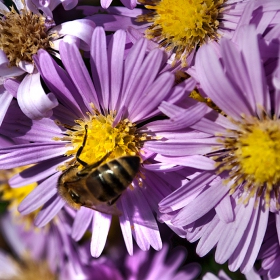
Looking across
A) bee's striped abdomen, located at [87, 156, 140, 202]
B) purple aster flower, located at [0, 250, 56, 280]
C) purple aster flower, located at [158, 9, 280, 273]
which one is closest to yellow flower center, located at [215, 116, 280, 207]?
purple aster flower, located at [158, 9, 280, 273]

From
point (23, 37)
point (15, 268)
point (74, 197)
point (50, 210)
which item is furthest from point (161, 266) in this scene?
point (15, 268)

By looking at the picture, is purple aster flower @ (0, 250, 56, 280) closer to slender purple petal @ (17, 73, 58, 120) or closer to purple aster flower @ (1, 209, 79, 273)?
purple aster flower @ (1, 209, 79, 273)

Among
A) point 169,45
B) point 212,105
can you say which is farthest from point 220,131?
point 169,45

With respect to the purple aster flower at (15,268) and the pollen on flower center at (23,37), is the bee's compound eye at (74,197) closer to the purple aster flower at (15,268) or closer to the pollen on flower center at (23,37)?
the pollen on flower center at (23,37)

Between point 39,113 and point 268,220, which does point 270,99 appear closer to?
point 268,220

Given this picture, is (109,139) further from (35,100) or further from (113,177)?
(35,100)

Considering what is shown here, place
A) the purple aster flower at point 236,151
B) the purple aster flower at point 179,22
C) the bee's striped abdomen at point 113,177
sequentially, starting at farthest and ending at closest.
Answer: the purple aster flower at point 179,22
the bee's striped abdomen at point 113,177
the purple aster flower at point 236,151

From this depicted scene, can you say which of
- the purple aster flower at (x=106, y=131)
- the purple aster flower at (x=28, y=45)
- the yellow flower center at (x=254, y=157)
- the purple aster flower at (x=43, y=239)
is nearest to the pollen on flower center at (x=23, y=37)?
the purple aster flower at (x=28, y=45)
